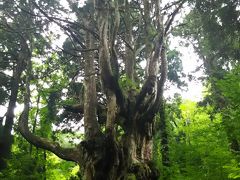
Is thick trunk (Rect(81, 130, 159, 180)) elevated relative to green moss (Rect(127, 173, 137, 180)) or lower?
elevated

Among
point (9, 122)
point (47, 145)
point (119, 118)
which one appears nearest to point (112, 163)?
point (119, 118)

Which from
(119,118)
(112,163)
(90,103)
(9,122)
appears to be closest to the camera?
(112,163)

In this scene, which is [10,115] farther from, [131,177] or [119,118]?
[131,177]

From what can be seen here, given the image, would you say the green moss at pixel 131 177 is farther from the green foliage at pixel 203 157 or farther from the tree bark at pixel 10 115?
the tree bark at pixel 10 115

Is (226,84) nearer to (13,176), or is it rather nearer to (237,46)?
(237,46)

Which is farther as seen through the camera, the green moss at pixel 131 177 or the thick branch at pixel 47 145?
the thick branch at pixel 47 145

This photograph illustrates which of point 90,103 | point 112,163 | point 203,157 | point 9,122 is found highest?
point 9,122

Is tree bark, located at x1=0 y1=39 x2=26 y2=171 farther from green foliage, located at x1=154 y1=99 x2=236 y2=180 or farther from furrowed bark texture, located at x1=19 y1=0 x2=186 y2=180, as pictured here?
green foliage, located at x1=154 y1=99 x2=236 y2=180

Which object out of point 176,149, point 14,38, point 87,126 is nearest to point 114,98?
point 87,126

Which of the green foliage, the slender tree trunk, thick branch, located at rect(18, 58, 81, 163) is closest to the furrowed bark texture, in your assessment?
thick branch, located at rect(18, 58, 81, 163)

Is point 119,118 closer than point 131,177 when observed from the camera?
No

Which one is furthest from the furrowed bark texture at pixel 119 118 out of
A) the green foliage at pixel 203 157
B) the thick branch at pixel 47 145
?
the green foliage at pixel 203 157

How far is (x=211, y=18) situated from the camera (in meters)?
11.9

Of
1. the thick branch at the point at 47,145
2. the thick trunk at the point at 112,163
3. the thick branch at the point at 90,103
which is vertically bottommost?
the thick trunk at the point at 112,163
